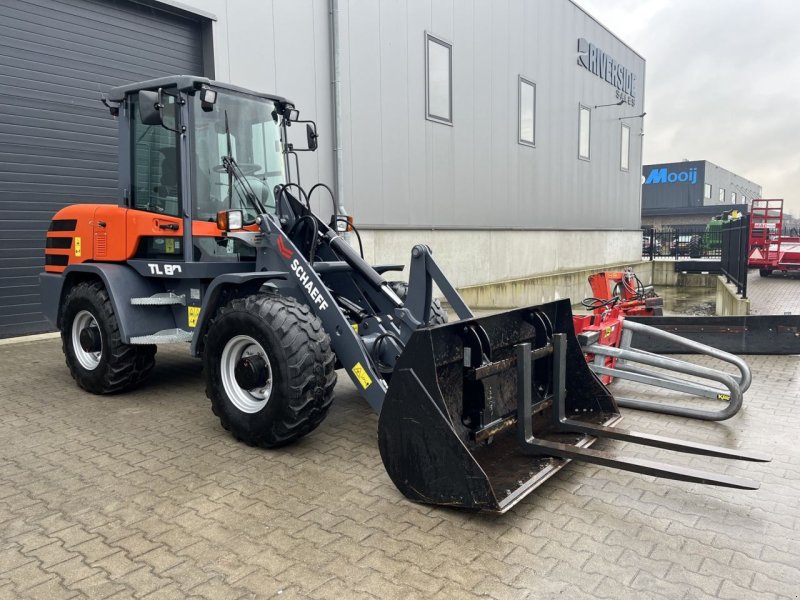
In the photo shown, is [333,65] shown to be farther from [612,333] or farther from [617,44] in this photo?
[617,44]

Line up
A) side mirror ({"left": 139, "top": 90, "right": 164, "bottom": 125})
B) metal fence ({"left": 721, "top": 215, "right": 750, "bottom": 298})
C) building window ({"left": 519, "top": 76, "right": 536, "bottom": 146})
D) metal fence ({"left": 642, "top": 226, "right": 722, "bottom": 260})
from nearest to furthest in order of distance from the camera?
side mirror ({"left": 139, "top": 90, "right": 164, "bottom": 125}) → metal fence ({"left": 721, "top": 215, "right": 750, "bottom": 298}) → building window ({"left": 519, "top": 76, "right": 536, "bottom": 146}) → metal fence ({"left": 642, "top": 226, "right": 722, "bottom": 260})

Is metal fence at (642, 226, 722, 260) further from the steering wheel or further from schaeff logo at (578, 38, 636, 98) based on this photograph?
the steering wheel

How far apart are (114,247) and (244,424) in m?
2.50

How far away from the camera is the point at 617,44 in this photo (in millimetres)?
22828

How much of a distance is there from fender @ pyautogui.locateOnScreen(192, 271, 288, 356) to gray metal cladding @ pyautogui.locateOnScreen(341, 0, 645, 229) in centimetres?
661

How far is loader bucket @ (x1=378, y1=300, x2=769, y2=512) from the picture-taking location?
11.2 feet

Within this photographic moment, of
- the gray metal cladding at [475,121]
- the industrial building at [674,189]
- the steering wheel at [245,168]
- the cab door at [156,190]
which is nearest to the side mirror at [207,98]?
the cab door at [156,190]

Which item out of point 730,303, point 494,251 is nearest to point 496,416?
point 730,303

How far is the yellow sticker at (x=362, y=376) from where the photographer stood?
4.24m

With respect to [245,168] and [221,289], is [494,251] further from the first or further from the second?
[221,289]

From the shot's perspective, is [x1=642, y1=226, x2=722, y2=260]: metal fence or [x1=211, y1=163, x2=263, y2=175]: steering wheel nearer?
[x1=211, y1=163, x2=263, y2=175]: steering wheel

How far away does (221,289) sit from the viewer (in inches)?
191

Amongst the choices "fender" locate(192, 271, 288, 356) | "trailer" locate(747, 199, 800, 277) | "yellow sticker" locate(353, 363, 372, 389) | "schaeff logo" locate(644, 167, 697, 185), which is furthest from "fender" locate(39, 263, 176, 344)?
"schaeff logo" locate(644, 167, 697, 185)

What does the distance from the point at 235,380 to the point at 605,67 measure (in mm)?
20789
